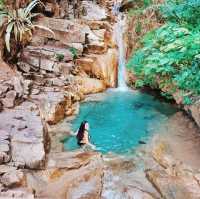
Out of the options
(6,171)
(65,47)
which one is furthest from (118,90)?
(6,171)

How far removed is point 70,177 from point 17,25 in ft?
22.0

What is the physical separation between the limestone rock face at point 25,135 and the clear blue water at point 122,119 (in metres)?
0.98

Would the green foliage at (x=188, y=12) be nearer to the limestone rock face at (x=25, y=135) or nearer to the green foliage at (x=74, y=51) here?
the limestone rock face at (x=25, y=135)

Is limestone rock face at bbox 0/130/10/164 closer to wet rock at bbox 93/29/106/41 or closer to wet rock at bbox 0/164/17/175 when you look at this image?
wet rock at bbox 0/164/17/175

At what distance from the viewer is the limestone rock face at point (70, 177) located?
20.7ft

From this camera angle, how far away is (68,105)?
10.6 metres

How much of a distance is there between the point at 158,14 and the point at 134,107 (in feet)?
12.1

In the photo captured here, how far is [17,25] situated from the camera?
38.7 ft

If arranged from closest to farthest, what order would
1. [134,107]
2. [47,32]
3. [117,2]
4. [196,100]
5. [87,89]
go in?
[196,100] → [134,107] → [87,89] → [47,32] → [117,2]

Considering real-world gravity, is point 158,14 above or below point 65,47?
above

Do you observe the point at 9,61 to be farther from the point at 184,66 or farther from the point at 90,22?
the point at 184,66

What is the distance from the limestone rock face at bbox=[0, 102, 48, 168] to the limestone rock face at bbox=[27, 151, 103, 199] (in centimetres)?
30

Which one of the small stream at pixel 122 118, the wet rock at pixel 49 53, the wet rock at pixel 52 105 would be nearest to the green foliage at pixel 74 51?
the wet rock at pixel 49 53

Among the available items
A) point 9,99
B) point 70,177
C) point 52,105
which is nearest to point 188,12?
point 52,105
